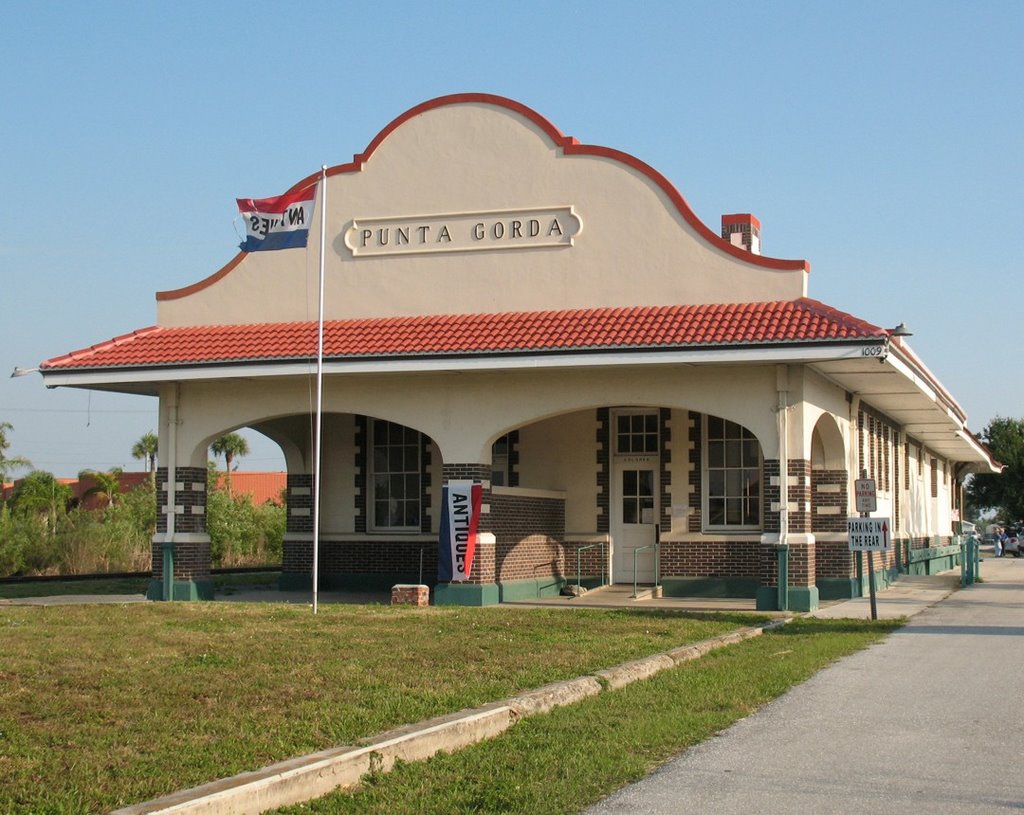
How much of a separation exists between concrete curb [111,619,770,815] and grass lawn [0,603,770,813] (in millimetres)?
241

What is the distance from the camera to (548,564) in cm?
2564

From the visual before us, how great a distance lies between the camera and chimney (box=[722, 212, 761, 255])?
2650 centimetres

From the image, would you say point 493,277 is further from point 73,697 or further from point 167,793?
point 167,793

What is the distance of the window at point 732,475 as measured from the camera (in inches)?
992

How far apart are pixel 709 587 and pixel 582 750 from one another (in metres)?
16.0

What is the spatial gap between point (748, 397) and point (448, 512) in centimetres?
521

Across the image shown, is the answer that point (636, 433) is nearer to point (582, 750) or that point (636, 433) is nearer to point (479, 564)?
point (479, 564)

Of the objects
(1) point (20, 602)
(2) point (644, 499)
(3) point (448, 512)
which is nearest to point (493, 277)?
(3) point (448, 512)

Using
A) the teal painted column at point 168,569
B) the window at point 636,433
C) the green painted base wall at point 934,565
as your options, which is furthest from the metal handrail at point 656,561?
the green painted base wall at point 934,565

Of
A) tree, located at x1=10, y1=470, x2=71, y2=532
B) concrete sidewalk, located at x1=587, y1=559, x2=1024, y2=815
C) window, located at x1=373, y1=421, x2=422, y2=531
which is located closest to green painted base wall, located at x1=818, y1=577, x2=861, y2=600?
window, located at x1=373, y1=421, x2=422, y2=531

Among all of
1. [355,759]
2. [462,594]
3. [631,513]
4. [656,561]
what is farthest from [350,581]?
[355,759]

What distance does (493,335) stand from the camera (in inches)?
872

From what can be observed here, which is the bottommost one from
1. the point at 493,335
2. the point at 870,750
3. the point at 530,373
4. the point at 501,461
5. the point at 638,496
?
the point at 870,750

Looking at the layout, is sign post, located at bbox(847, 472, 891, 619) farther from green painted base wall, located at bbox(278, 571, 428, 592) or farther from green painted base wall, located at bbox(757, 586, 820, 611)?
green painted base wall, located at bbox(278, 571, 428, 592)
